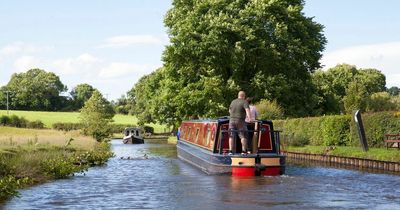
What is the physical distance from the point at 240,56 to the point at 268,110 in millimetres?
4924

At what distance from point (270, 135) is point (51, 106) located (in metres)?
107

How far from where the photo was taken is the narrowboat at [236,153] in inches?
695

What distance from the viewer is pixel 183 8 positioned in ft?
Result: 151

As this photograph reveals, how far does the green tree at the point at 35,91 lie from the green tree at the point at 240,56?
80432 millimetres

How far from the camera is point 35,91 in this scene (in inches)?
4783

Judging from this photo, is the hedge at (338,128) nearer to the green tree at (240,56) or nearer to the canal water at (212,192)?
the green tree at (240,56)

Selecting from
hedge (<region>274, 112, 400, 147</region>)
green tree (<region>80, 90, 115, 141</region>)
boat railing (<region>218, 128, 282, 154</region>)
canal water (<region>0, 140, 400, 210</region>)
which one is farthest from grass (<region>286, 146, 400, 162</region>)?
green tree (<region>80, 90, 115, 141</region>)

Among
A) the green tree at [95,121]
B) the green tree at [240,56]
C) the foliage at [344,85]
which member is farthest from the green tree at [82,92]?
the green tree at [240,56]

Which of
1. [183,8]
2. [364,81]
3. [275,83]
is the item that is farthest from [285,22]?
[364,81]

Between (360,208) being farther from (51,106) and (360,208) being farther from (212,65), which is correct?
(51,106)

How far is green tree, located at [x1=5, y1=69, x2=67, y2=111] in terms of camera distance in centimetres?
11925

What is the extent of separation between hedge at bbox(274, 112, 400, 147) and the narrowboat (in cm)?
673

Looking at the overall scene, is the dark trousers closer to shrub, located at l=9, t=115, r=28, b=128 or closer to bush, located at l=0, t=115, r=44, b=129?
bush, located at l=0, t=115, r=44, b=129

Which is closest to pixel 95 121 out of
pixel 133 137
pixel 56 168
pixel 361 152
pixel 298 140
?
pixel 133 137
